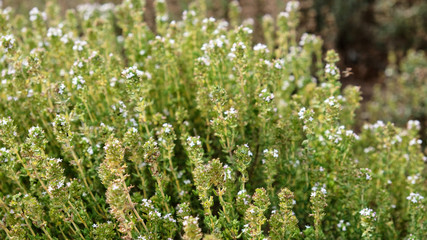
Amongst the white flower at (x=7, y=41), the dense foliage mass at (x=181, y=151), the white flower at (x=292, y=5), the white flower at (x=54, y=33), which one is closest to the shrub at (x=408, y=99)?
the dense foliage mass at (x=181, y=151)

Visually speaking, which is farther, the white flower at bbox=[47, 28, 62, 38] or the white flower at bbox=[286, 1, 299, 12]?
the white flower at bbox=[286, 1, 299, 12]

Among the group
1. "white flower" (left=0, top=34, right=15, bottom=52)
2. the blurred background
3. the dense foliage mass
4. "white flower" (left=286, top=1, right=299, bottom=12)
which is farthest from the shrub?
"white flower" (left=0, top=34, right=15, bottom=52)

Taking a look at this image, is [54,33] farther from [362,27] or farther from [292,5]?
[362,27]

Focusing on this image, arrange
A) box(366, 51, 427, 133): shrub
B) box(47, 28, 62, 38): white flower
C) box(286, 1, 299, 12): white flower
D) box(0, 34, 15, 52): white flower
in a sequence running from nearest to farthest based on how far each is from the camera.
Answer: box(0, 34, 15, 52): white flower < box(47, 28, 62, 38): white flower < box(286, 1, 299, 12): white flower < box(366, 51, 427, 133): shrub

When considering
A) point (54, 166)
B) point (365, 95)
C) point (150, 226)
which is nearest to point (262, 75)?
point (150, 226)

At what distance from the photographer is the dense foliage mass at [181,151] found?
2.87m

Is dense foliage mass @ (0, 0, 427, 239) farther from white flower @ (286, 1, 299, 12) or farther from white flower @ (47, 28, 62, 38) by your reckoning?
white flower @ (286, 1, 299, 12)

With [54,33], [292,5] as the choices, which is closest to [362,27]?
[292,5]

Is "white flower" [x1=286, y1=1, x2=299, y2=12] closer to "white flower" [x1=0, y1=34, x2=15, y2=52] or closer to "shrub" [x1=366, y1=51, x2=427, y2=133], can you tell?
"shrub" [x1=366, y1=51, x2=427, y2=133]

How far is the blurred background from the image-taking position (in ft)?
24.6

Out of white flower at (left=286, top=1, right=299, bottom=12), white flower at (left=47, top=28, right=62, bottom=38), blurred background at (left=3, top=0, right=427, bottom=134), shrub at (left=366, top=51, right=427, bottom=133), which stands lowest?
white flower at (left=47, top=28, right=62, bottom=38)

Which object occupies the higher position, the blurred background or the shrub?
the blurred background

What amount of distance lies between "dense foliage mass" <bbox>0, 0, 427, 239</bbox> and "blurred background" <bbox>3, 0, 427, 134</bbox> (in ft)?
10.2

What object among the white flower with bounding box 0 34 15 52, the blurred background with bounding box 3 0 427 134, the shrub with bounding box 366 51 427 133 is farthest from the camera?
the blurred background with bounding box 3 0 427 134
